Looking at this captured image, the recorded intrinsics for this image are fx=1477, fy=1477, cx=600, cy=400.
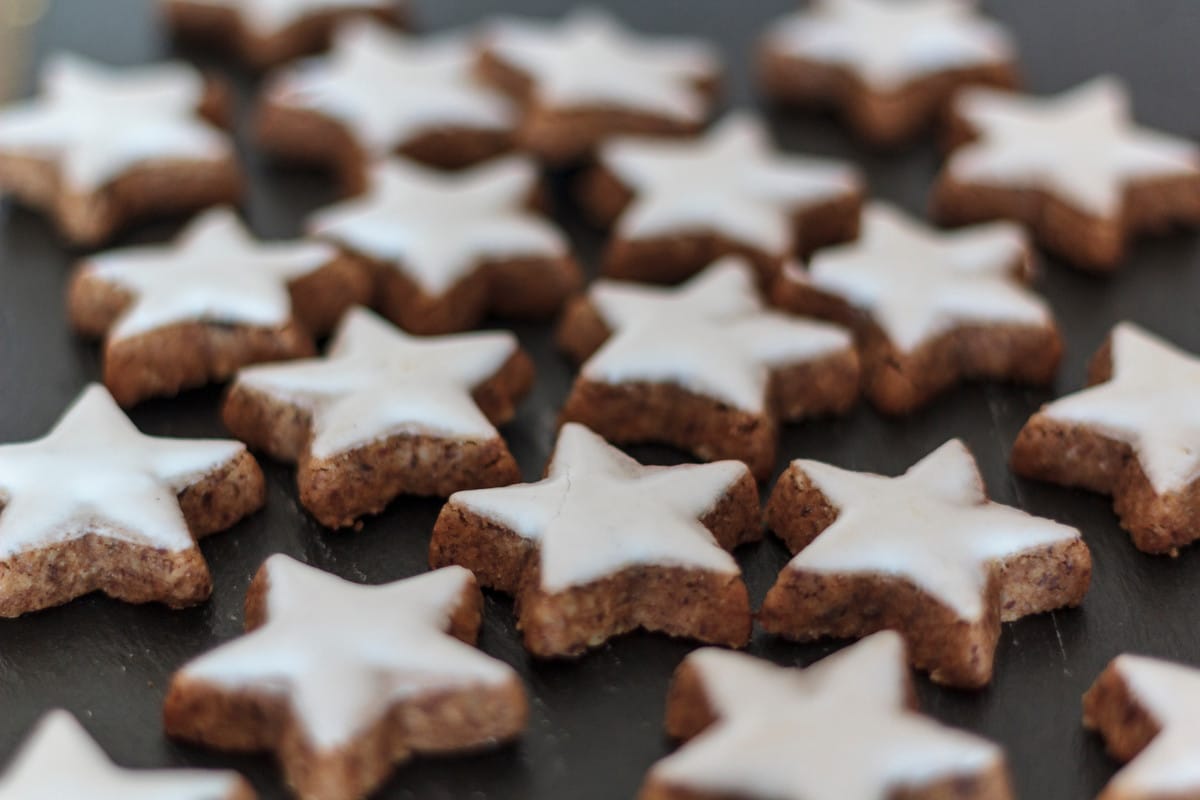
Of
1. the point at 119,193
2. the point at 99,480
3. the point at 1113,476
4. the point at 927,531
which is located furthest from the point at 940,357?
the point at 119,193

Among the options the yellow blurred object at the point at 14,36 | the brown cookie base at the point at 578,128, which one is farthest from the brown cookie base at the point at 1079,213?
the yellow blurred object at the point at 14,36

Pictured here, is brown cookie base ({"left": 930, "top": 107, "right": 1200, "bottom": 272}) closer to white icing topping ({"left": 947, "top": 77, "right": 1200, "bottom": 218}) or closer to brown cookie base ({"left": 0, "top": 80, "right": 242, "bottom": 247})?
white icing topping ({"left": 947, "top": 77, "right": 1200, "bottom": 218})

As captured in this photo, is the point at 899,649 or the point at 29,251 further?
the point at 29,251

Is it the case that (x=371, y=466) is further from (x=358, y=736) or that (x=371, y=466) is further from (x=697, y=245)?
(x=697, y=245)

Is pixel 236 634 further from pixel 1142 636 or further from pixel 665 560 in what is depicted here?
pixel 1142 636

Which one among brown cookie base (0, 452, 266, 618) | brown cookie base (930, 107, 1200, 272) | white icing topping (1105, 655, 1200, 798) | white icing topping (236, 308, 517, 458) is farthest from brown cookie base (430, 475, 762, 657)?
brown cookie base (930, 107, 1200, 272)

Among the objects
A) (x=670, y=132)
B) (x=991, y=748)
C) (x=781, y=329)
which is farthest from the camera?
(x=670, y=132)

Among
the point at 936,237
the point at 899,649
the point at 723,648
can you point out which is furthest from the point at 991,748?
the point at 936,237
